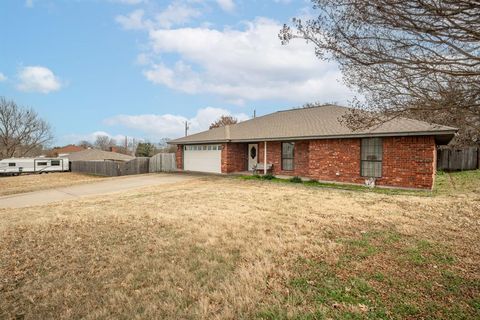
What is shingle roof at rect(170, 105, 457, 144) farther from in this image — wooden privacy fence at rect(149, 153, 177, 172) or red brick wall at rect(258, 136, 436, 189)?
wooden privacy fence at rect(149, 153, 177, 172)

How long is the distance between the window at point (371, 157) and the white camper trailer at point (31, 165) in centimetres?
3683

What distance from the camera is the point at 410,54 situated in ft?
11.5

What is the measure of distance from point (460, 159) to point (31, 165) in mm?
43725

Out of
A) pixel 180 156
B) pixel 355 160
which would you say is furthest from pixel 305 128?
pixel 180 156

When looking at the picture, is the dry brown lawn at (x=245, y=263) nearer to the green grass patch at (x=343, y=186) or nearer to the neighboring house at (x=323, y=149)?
the green grass patch at (x=343, y=186)

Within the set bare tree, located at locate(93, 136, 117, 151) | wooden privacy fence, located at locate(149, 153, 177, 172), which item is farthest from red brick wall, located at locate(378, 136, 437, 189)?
bare tree, located at locate(93, 136, 117, 151)

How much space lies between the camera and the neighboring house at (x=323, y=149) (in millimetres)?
11633

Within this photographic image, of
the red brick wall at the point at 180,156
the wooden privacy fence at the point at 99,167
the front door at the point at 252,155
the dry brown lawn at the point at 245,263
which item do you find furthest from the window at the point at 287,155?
the wooden privacy fence at the point at 99,167

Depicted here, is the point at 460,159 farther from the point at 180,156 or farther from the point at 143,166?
the point at 143,166

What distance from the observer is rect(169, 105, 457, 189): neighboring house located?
38.2 feet

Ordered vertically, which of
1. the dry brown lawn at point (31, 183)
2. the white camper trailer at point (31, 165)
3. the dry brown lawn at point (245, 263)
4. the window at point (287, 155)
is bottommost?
the dry brown lawn at point (31, 183)

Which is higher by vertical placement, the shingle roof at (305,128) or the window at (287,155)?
the shingle roof at (305,128)

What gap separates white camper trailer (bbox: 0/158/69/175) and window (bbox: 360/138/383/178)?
36825mm

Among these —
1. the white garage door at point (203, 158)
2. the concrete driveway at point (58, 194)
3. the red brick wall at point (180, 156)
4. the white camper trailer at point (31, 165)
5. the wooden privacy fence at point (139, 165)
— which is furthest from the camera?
the white camper trailer at point (31, 165)
